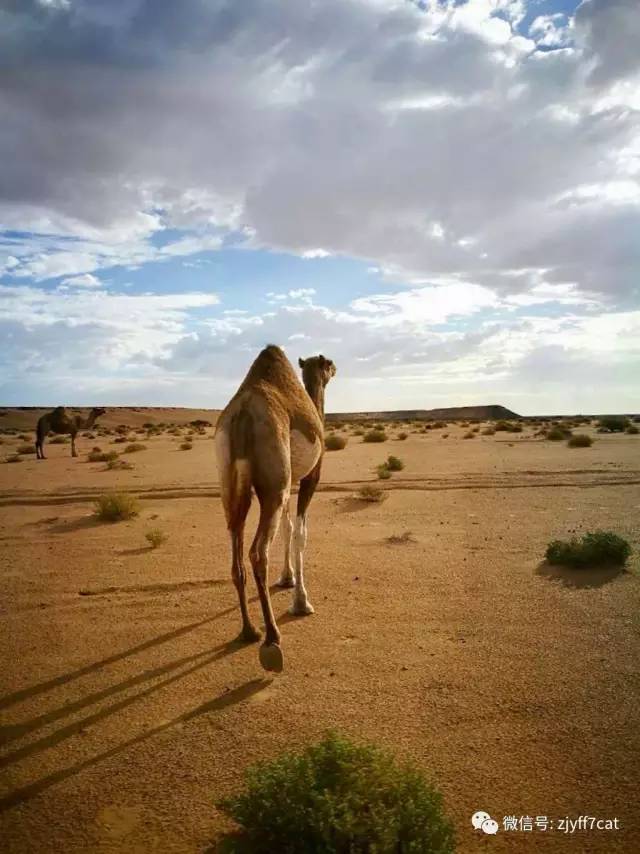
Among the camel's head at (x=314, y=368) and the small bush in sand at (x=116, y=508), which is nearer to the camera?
the camel's head at (x=314, y=368)

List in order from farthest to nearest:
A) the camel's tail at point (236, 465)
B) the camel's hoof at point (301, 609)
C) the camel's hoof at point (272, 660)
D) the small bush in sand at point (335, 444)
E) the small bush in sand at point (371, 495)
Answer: the small bush in sand at point (335, 444) → the small bush in sand at point (371, 495) → the camel's hoof at point (301, 609) → the camel's tail at point (236, 465) → the camel's hoof at point (272, 660)

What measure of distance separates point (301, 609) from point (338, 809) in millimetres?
4016

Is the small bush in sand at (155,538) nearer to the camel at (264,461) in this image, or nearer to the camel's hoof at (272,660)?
the camel at (264,461)

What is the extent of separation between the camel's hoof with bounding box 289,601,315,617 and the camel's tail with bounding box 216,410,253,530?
5.54 feet

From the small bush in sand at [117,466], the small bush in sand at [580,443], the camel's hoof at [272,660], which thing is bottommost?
the camel's hoof at [272,660]

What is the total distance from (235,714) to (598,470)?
57.9 ft

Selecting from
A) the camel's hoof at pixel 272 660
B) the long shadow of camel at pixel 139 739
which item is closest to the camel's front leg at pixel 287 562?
the long shadow of camel at pixel 139 739

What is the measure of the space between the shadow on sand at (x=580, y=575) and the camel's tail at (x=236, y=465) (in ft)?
15.3

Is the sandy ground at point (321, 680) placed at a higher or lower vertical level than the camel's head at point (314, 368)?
lower

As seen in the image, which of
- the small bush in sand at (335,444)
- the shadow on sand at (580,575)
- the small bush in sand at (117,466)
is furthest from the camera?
the small bush in sand at (335,444)

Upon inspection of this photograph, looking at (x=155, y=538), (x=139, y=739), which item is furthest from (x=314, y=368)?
(x=139, y=739)

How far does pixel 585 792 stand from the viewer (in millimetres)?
3756

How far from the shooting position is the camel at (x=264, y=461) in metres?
5.66

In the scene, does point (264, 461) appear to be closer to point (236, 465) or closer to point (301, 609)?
point (236, 465)
